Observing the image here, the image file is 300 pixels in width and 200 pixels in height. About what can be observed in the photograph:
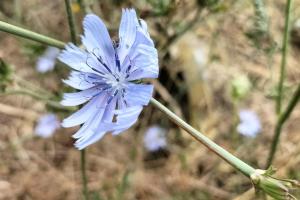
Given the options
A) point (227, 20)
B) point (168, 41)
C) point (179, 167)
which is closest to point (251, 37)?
point (168, 41)

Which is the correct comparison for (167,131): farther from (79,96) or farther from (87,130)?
(87,130)

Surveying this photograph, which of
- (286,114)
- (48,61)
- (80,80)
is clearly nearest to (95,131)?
(80,80)

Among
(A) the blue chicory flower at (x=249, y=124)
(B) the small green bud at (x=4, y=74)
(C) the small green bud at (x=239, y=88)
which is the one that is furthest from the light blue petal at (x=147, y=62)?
(A) the blue chicory flower at (x=249, y=124)

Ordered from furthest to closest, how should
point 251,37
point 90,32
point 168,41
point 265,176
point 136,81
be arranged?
point 168,41 < point 251,37 < point 90,32 < point 136,81 < point 265,176

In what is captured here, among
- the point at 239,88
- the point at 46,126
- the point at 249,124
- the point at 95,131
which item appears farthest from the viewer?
the point at 46,126

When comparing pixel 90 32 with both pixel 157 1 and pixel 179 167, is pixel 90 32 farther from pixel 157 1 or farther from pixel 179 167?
pixel 179 167

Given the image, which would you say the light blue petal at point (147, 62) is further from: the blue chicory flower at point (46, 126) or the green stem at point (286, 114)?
the blue chicory flower at point (46, 126)
